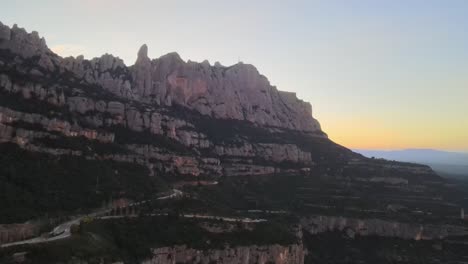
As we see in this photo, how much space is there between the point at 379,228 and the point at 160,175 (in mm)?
50510

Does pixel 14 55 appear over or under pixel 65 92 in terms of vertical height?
over

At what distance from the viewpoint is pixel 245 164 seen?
6506 inches

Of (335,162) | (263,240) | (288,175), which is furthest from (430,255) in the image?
(335,162)

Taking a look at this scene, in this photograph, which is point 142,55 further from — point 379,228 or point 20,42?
point 379,228

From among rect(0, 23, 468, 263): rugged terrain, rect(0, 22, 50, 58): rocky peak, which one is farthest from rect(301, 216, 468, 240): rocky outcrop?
rect(0, 22, 50, 58): rocky peak

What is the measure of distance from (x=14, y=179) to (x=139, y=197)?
25438 millimetres

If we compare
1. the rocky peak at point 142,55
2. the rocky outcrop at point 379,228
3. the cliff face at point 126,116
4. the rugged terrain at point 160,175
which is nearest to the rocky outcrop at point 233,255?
the rugged terrain at point 160,175

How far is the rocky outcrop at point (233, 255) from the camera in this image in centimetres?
8484

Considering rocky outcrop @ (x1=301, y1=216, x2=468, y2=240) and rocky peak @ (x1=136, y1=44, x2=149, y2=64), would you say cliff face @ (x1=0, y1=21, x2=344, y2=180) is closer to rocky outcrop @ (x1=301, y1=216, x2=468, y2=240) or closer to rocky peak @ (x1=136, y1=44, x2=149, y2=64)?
rocky peak @ (x1=136, y1=44, x2=149, y2=64)

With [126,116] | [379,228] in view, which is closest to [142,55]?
[126,116]

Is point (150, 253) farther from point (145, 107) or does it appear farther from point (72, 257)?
point (145, 107)

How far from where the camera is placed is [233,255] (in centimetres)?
9481

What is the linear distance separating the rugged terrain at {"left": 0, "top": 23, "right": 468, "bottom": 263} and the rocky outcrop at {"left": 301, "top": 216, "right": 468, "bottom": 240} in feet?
0.79

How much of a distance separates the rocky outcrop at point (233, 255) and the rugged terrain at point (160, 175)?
22 centimetres
